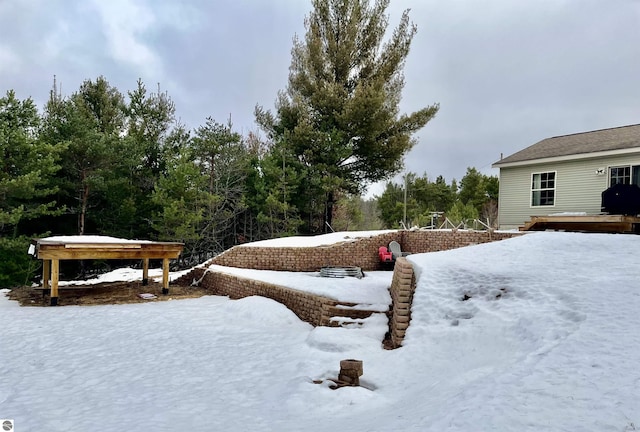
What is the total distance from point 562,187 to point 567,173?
475mm

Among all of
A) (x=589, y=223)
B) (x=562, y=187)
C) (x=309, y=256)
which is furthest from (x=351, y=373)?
(x=562, y=187)

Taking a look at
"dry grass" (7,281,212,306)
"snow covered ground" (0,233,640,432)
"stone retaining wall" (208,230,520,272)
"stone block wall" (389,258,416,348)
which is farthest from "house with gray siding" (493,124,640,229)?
"dry grass" (7,281,212,306)

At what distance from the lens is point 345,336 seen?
577cm

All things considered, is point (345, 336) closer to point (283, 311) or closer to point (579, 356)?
point (283, 311)

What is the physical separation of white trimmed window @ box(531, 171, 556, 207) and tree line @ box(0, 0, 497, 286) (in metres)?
6.25

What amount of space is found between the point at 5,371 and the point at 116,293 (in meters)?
5.82

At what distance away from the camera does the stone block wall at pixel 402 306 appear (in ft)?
18.1

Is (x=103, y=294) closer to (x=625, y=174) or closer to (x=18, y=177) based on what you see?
(x=18, y=177)

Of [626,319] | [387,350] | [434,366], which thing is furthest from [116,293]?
[626,319]

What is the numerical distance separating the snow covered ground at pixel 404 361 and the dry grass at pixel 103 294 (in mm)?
1697

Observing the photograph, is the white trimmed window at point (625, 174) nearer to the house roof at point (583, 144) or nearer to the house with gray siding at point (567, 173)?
the house with gray siding at point (567, 173)

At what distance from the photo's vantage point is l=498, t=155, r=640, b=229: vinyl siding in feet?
36.2

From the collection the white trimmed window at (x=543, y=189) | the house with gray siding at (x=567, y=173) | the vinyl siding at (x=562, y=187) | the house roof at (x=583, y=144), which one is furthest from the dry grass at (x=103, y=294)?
the house roof at (x=583, y=144)

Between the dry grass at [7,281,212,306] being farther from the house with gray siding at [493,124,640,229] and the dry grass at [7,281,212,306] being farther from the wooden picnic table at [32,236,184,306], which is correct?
the house with gray siding at [493,124,640,229]
